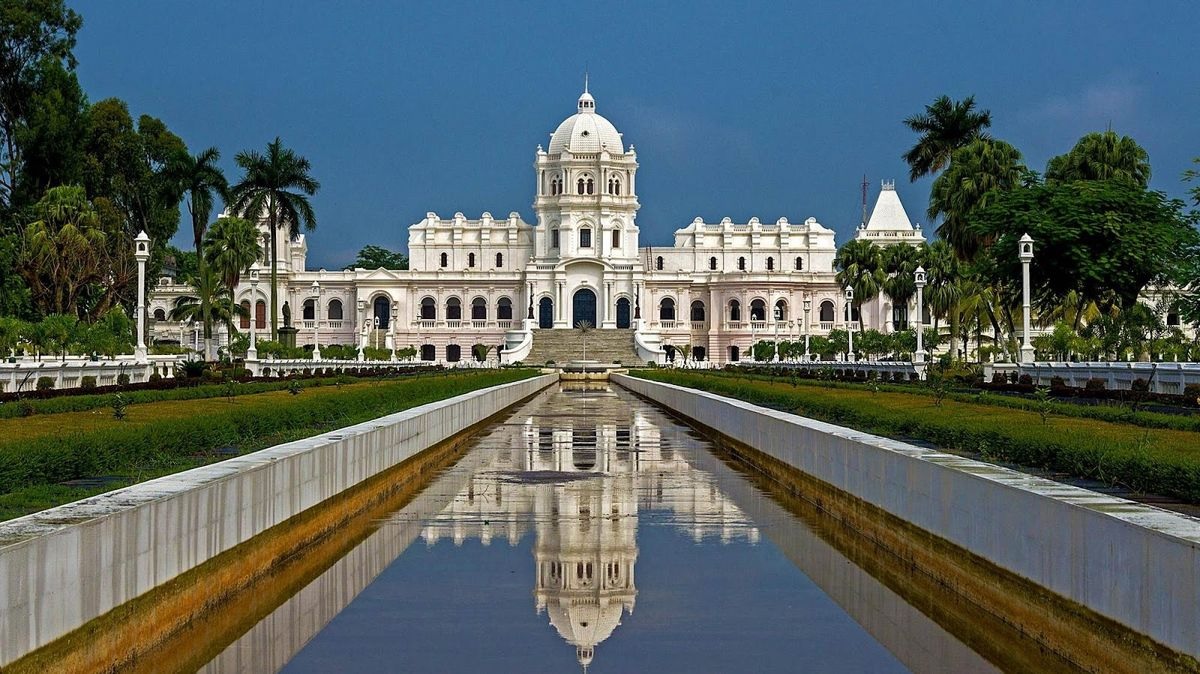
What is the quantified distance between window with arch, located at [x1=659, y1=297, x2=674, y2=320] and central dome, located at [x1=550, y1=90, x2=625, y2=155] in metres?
16.2

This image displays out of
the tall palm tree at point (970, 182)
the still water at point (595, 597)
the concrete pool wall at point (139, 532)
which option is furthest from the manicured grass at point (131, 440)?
the tall palm tree at point (970, 182)

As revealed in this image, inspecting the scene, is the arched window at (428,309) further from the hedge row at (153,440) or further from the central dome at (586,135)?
the hedge row at (153,440)

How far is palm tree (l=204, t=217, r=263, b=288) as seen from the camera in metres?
77.1

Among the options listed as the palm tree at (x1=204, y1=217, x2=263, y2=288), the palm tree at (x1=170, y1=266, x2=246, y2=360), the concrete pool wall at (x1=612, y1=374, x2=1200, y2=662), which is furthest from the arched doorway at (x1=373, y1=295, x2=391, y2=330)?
the concrete pool wall at (x1=612, y1=374, x2=1200, y2=662)

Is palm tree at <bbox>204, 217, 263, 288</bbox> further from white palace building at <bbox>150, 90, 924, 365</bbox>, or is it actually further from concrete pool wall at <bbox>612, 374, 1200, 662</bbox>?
concrete pool wall at <bbox>612, 374, 1200, 662</bbox>

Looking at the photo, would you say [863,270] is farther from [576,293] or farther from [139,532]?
[139,532]

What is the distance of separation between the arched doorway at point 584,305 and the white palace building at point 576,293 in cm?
9

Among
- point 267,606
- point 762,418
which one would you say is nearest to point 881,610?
point 267,606

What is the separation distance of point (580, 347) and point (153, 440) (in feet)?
301

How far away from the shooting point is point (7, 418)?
737 inches

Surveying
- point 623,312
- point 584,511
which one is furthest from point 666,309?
point 584,511

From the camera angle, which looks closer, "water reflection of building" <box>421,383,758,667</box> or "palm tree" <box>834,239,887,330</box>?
"water reflection of building" <box>421,383,758,667</box>

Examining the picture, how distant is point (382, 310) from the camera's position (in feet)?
397

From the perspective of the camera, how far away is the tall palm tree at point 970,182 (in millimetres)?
60406
